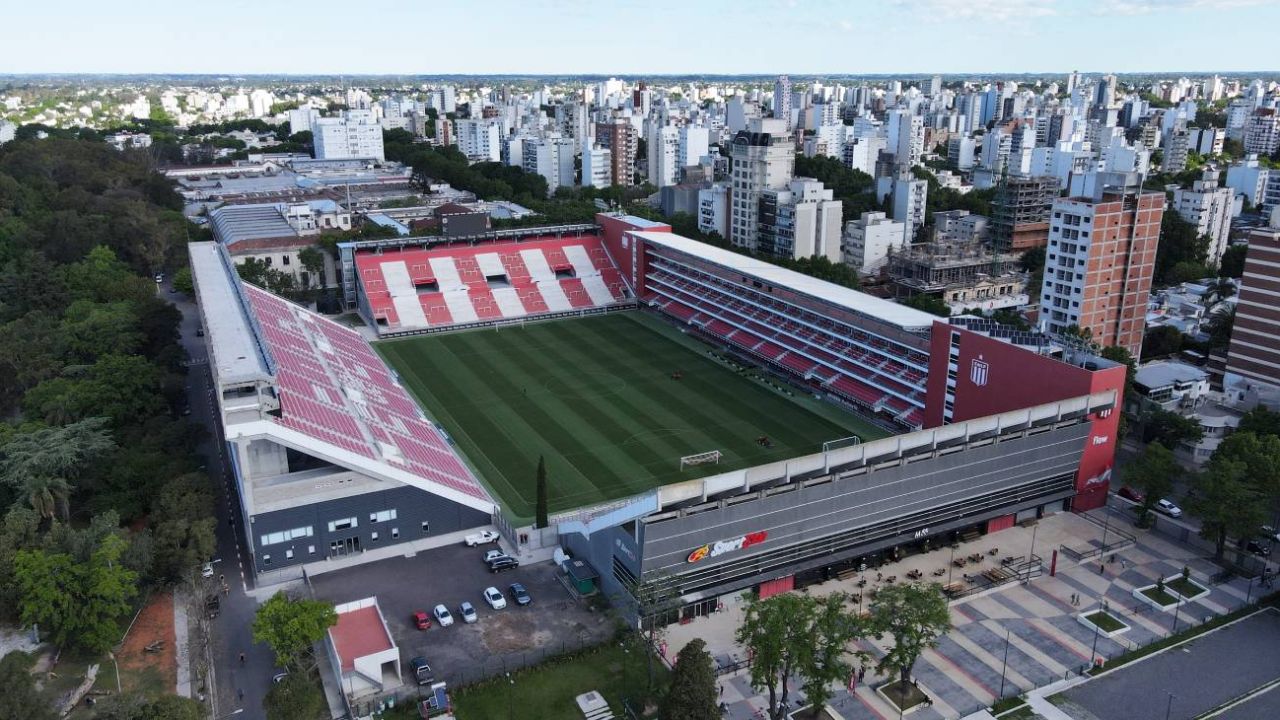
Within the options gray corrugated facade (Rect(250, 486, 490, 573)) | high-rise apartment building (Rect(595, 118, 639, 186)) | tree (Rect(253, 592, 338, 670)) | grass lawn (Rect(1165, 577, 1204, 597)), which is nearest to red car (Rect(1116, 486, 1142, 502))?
grass lawn (Rect(1165, 577, 1204, 597))

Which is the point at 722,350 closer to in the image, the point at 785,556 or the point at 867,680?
the point at 785,556

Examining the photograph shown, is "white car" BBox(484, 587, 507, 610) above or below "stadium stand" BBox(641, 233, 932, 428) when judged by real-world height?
below

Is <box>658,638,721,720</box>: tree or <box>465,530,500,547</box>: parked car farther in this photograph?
<box>465,530,500,547</box>: parked car

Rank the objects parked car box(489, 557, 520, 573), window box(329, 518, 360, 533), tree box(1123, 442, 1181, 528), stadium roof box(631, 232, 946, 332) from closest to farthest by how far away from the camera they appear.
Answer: parked car box(489, 557, 520, 573), window box(329, 518, 360, 533), tree box(1123, 442, 1181, 528), stadium roof box(631, 232, 946, 332)

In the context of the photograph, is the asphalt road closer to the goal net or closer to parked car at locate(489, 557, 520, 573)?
parked car at locate(489, 557, 520, 573)

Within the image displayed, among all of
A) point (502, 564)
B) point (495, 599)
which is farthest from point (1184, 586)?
point (502, 564)

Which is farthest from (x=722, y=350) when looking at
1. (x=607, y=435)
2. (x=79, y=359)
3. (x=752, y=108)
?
(x=752, y=108)
